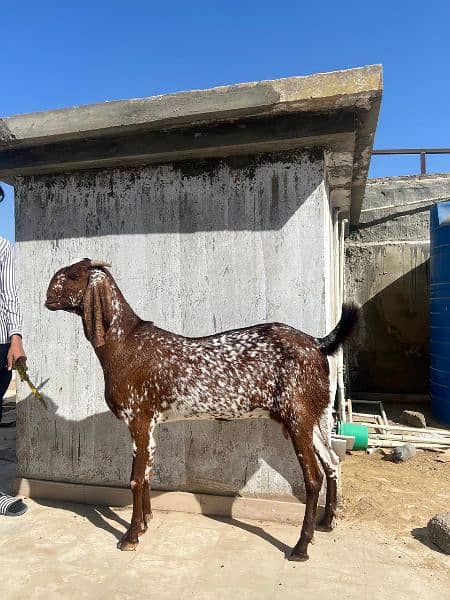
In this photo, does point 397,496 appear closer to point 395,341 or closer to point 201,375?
point 201,375

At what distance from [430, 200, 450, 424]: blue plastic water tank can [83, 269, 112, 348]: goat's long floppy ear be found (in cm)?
474

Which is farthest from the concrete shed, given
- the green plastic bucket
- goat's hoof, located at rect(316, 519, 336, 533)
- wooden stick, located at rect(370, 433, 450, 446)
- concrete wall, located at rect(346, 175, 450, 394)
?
concrete wall, located at rect(346, 175, 450, 394)

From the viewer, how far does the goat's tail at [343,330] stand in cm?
306

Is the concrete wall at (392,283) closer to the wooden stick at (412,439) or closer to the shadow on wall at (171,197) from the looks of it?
the wooden stick at (412,439)

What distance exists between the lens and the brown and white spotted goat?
121 inches

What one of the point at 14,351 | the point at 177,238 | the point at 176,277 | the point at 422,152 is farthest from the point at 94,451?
the point at 422,152

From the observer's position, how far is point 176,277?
3.79 m

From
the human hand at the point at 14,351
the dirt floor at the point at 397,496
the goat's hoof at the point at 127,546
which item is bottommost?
the dirt floor at the point at 397,496

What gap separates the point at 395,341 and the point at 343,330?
17.1ft

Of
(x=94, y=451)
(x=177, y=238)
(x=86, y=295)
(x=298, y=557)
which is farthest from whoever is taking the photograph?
(x=94, y=451)

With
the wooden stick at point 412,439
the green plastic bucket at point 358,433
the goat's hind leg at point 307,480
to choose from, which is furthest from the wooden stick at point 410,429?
the goat's hind leg at point 307,480

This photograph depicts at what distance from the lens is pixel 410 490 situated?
420 centimetres

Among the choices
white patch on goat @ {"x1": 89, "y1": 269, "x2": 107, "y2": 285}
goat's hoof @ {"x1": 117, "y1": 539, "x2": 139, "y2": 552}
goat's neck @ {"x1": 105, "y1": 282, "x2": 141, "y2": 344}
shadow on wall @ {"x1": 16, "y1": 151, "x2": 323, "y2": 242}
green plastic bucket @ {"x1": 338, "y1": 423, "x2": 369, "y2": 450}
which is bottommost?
goat's hoof @ {"x1": 117, "y1": 539, "x2": 139, "y2": 552}

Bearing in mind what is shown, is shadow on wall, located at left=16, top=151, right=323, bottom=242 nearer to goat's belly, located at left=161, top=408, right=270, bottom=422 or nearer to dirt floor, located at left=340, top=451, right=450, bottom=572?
goat's belly, located at left=161, top=408, right=270, bottom=422
